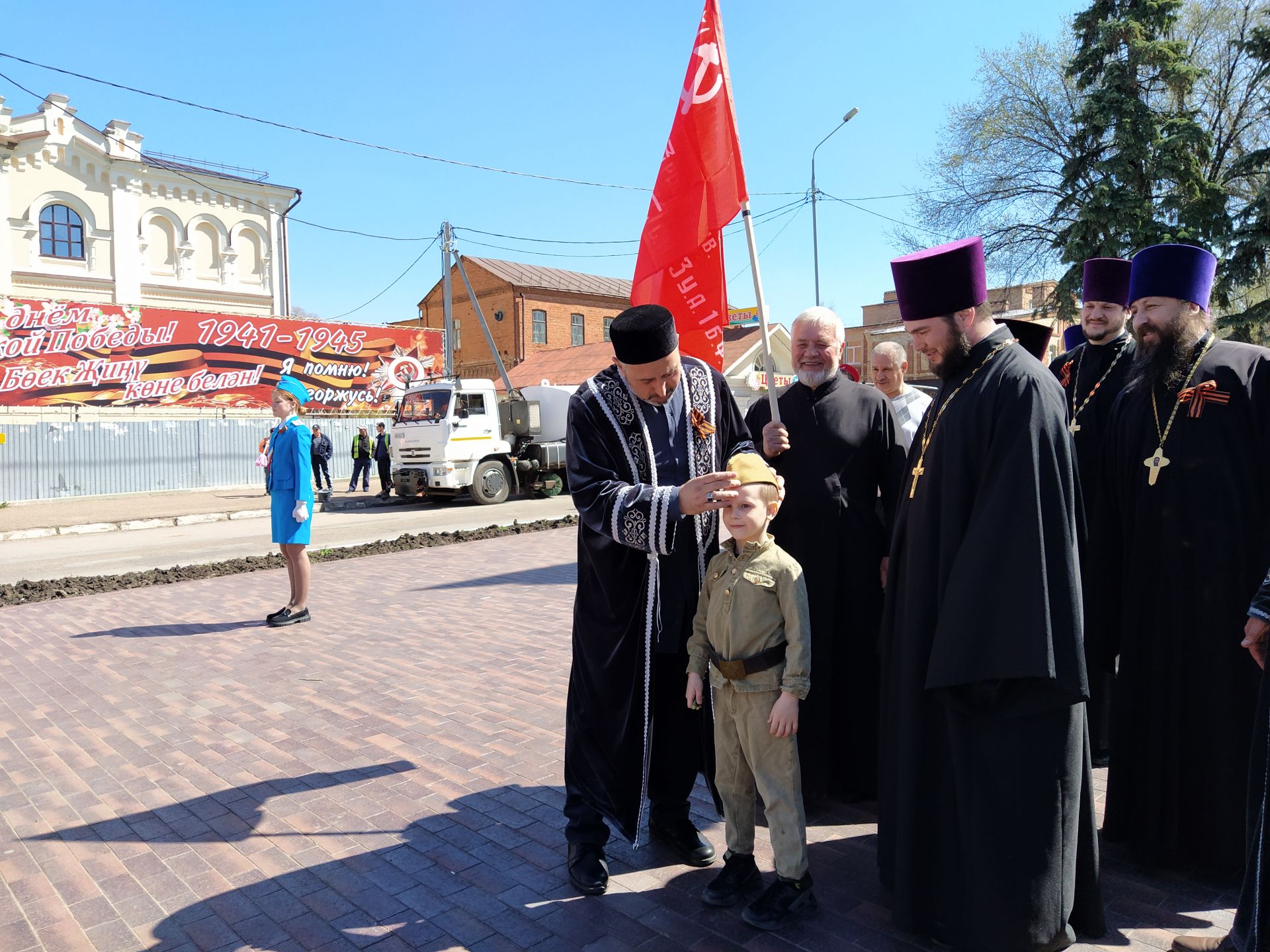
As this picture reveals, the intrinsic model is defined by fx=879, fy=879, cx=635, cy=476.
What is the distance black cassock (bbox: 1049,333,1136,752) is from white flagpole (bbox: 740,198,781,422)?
4.18 ft

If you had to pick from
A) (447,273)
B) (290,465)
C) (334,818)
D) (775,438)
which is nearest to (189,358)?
(447,273)

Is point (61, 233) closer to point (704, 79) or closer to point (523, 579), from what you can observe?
point (523, 579)

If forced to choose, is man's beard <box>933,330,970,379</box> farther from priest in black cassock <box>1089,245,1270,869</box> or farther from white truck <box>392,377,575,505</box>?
white truck <box>392,377,575,505</box>

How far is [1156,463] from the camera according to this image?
3.28 meters

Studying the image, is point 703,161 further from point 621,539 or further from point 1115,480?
point 1115,480

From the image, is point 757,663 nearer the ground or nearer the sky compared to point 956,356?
nearer the ground

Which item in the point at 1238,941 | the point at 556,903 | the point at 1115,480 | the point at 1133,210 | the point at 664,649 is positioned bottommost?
the point at 556,903

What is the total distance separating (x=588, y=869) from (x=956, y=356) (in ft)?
7.06

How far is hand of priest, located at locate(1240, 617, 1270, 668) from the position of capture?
2.42m

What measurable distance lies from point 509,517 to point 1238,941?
14.6m

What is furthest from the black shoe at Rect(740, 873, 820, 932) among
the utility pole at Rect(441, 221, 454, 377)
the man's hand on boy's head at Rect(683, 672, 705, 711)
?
the utility pole at Rect(441, 221, 454, 377)

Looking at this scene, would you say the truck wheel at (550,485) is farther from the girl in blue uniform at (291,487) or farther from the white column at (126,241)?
the white column at (126,241)

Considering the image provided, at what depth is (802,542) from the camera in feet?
12.3

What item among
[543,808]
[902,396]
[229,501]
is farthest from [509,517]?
[543,808]
